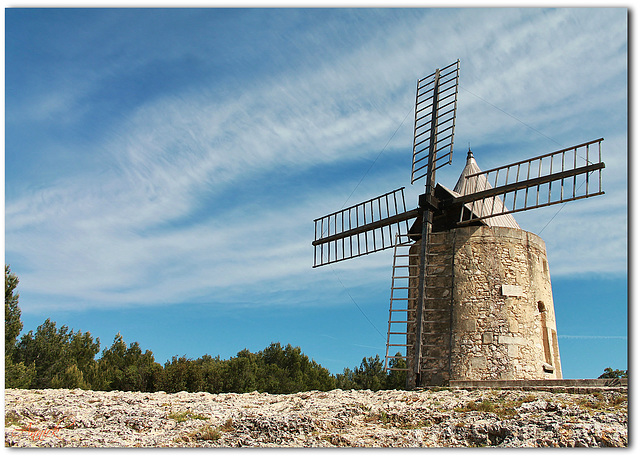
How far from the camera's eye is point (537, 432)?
23.1 feet

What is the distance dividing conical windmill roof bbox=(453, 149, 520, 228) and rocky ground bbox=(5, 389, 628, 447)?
5216 millimetres

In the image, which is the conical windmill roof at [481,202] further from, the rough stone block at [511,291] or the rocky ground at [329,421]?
the rocky ground at [329,421]

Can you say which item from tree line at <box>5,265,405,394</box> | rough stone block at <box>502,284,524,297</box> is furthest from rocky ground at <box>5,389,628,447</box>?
tree line at <box>5,265,405,394</box>

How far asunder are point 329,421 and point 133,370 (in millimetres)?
21457

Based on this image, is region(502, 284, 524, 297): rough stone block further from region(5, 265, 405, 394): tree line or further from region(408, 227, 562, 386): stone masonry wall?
region(5, 265, 405, 394): tree line

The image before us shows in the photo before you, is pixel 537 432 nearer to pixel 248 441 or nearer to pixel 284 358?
pixel 248 441

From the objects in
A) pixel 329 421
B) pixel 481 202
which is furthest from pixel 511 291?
pixel 329 421

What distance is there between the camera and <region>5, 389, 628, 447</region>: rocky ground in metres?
7.14

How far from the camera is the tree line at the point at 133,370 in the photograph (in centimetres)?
2027

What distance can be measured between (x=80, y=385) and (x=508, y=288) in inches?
677

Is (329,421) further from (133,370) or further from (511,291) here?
(133,370)

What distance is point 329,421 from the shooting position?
813 centimetres

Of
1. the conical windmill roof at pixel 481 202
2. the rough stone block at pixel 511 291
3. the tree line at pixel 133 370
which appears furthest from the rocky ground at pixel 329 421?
the tree line at pixel 133 370

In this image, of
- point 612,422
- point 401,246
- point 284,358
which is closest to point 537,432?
point 612,422
